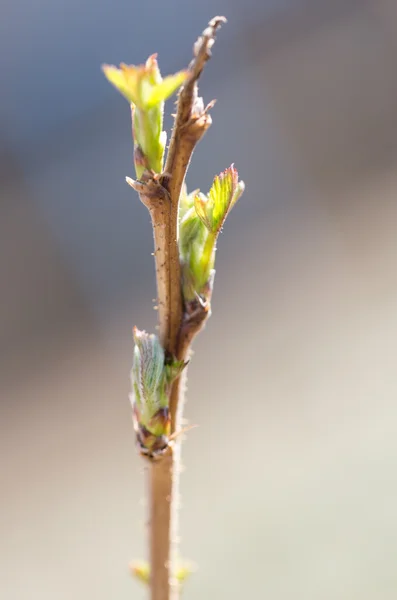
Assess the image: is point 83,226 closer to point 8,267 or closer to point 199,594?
point 8,267

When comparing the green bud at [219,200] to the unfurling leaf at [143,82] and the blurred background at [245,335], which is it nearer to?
the unfurling leaf at [143,82]

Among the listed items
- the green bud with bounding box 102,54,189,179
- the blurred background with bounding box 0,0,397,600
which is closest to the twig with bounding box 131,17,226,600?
the green bud with bounding box 102,54,189,179

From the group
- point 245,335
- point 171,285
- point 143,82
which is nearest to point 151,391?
point 171,285

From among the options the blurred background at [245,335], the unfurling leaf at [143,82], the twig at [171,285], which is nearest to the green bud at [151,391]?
the twig at [171,285]

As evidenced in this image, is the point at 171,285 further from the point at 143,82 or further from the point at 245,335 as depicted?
the point at 245,335

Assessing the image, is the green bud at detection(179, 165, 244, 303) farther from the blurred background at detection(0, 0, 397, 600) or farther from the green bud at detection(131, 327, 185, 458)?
the blurred background at detection(0, 0, 397, 600)

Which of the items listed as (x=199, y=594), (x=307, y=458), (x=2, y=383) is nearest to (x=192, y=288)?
(x=199, y=594)
